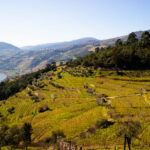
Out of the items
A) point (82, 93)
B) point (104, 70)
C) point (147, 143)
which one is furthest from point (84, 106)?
point (104, 70)

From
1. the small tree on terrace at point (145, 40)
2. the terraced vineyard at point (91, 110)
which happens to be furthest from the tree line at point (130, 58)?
the terraced vineyard at point (91, 110)

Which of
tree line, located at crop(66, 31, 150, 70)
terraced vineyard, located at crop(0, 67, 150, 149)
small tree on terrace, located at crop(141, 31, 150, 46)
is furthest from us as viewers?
small tree on terrace, located at crop(141, 31, 150, 46)

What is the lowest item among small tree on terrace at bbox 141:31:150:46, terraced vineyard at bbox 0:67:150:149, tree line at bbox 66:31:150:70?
terraced vineyard at bbox 0:67:150:149

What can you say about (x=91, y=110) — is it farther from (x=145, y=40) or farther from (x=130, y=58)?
(x=145, y=40)

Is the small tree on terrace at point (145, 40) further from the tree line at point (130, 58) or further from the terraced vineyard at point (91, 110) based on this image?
the terraced vineyard at point (91, 110)

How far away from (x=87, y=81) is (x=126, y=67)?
116 feet

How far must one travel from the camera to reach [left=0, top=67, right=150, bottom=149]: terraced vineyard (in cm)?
3819

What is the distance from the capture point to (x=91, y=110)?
61.2 metres

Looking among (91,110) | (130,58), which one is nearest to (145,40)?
(130,58)

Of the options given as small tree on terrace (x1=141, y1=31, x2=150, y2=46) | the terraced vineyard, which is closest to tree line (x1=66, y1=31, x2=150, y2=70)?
small tree on terrace (x1=141, y1=31, x2=150, y2=46)

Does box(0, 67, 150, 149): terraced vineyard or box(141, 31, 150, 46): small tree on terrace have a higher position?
box(141, 31, 150, 46): small tree on terrace

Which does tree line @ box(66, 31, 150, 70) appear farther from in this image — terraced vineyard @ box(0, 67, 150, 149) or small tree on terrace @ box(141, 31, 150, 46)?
terraced vineyard @ box(0, 67, 150, 149)

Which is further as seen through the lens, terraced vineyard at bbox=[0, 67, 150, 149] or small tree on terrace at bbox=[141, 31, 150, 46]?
small tree on terrace at bbox=[141, 31, 150, 46]

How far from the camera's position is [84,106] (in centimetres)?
6588
